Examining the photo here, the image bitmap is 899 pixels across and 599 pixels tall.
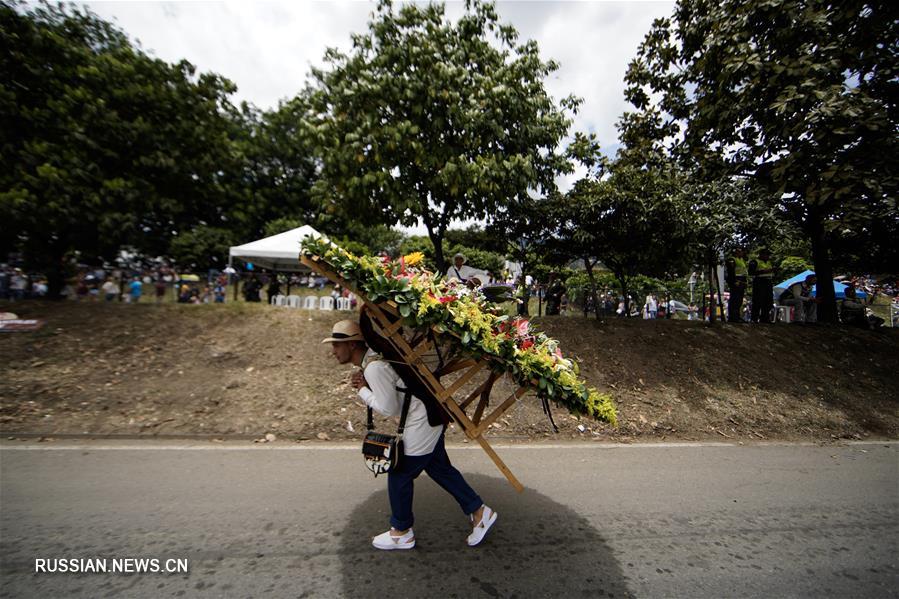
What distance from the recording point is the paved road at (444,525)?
9.02 ft

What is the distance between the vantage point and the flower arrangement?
2.65 metres

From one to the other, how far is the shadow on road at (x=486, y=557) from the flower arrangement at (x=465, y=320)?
109 cm

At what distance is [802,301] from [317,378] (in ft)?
45.1

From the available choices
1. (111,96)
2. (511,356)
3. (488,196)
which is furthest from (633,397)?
(111,96)

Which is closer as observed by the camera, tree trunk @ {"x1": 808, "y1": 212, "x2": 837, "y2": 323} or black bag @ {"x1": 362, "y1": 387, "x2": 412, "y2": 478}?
black bag @ {"x1": 362, "y1": 387, "x2": 412, "y2": 478}

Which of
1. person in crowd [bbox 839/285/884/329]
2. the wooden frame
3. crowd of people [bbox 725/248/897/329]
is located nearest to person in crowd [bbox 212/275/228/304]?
the wooden frame

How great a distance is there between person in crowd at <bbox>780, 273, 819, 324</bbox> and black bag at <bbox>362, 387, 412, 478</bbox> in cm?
1327

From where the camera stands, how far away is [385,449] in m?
2.87

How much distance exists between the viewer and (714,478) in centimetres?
455

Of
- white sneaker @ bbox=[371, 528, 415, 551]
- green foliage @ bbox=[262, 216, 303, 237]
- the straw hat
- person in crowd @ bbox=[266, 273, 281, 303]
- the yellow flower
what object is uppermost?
green foliage @ bbox=[262, 216, 303, 237]

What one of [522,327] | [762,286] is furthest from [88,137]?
[762,286]

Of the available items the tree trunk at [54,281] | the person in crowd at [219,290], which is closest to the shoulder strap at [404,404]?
the person in crowd at [219,290]

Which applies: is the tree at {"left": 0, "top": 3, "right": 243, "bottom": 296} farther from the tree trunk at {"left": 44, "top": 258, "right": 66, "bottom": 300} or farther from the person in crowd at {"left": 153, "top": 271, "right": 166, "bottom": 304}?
the person in crowd at {"left": 153, "top": 271, "right": 166, "bottom": 304}

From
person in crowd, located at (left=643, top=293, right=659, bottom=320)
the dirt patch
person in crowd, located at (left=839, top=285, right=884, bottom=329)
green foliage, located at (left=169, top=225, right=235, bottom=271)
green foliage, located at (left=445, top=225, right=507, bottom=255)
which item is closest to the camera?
the dirt patch
